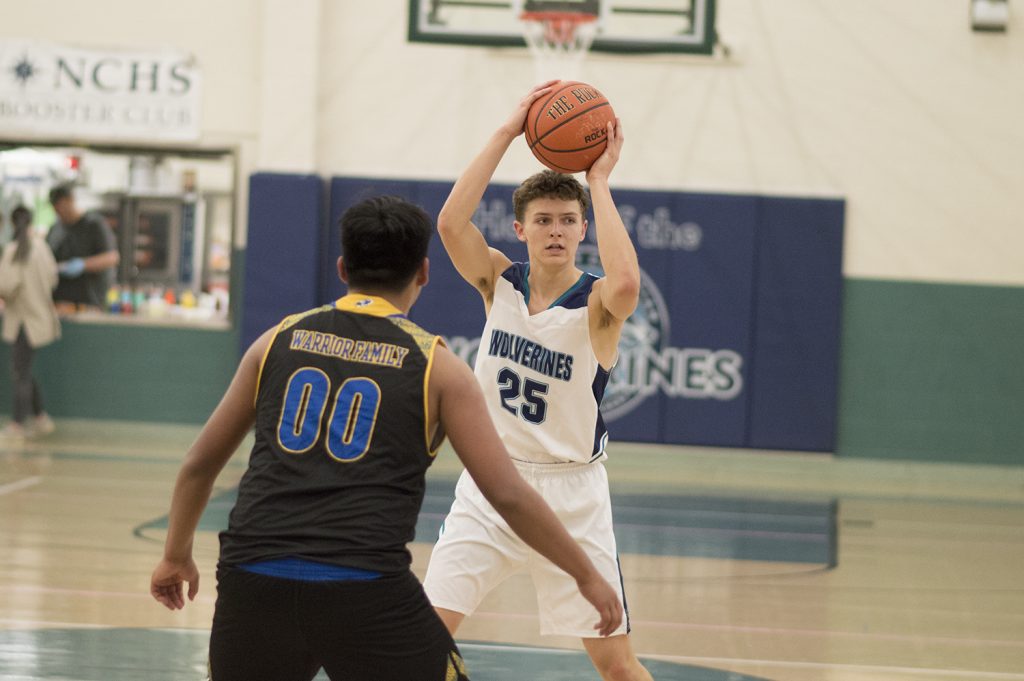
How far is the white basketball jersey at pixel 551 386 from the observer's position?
3748 millimetres

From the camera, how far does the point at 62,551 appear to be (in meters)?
6.91

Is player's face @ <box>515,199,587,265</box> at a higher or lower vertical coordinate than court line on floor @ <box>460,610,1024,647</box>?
higher

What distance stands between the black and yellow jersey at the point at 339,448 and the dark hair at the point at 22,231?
29.8 ft

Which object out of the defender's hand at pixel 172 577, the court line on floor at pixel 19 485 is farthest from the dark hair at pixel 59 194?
the defender's hand at pixel 172 577

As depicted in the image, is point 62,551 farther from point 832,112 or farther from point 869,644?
point 832,112

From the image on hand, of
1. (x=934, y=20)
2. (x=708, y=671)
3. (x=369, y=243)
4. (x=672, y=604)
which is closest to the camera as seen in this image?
(x=369, y=243)

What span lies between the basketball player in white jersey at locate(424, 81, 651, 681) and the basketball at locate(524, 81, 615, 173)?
148 millimetres

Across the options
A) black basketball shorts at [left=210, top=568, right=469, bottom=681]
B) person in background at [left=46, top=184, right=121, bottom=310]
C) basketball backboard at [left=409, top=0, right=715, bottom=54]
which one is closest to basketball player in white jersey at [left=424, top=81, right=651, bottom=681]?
black basketball shorts at [left=210, top=568, right=469, bottom=681]

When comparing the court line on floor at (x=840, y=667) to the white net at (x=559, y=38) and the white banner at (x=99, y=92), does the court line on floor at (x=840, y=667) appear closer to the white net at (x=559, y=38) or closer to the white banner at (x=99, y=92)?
the white net at (x=559, y=38)

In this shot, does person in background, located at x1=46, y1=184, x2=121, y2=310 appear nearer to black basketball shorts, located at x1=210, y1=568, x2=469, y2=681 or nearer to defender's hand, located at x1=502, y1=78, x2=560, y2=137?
defender's hand, located at x1=502, y1=78, x2=560, y2=137

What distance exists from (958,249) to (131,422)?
7.44m

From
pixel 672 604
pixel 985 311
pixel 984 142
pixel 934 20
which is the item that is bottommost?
pixel 672 604

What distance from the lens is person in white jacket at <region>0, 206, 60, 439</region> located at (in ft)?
35.8

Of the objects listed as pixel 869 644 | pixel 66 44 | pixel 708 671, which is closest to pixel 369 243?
pixel 708 671
